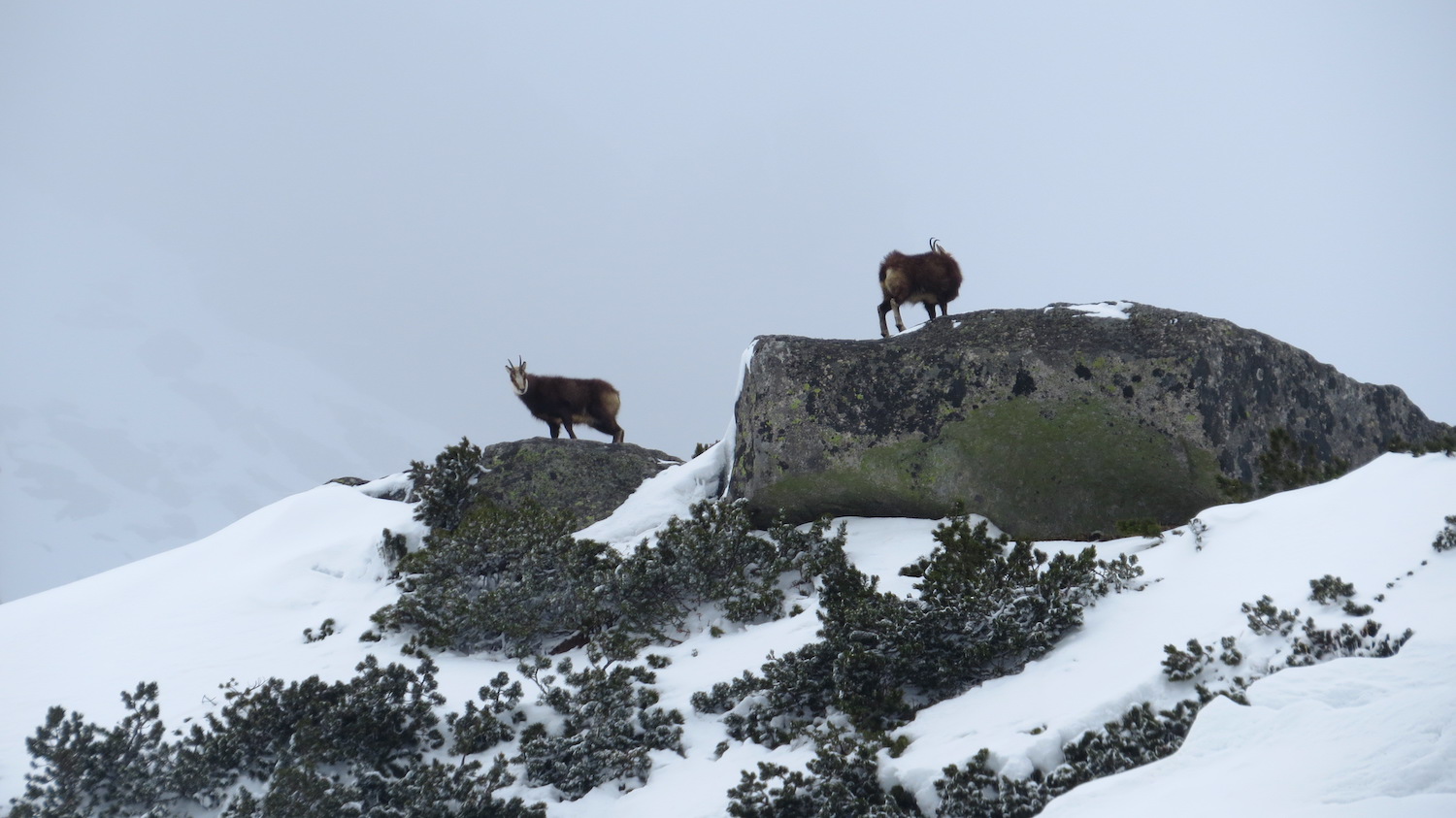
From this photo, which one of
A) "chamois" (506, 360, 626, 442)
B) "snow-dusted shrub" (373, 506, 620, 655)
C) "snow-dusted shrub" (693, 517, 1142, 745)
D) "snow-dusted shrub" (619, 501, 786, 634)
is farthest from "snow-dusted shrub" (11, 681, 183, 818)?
"chamois" (506, 360, 626, 442)

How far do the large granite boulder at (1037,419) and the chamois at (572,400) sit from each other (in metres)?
3.83

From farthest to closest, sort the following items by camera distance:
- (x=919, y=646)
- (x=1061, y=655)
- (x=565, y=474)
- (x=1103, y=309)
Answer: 1. (x=565, y=474)
2. (x=1103, y=309)
3. (x=919, y=646)
4. (x=1061, y=655)

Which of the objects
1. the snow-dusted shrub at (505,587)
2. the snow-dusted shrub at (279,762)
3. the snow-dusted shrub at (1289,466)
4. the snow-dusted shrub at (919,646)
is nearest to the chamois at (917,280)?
the snow-dusted shrub at (1289,466)

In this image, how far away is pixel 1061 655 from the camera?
5.19 meters

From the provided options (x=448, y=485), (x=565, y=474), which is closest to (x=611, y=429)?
Answer: (x=565, y=474)

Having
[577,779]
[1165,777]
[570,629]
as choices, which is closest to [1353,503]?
[1165,777]

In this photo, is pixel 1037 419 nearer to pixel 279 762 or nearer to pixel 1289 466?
pixel 1289 466

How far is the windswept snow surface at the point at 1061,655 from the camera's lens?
3209mm

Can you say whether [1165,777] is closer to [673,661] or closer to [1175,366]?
[673,661]

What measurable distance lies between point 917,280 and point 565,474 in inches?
175

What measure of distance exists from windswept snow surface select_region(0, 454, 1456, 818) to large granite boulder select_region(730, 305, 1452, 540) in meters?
0.61

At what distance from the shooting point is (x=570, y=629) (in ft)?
24.7

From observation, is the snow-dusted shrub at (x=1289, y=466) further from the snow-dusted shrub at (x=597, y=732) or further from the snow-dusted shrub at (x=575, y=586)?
the snow-dusted shrub at (x=597, y=732)

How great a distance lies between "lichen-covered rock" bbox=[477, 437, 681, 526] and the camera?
9.96 m
